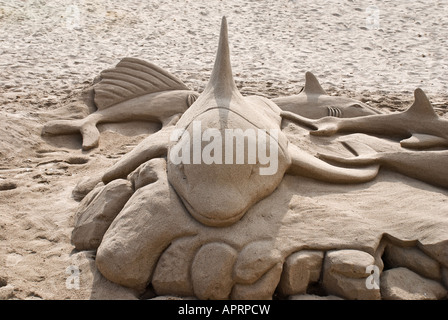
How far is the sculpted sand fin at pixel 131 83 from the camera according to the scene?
15.1ft

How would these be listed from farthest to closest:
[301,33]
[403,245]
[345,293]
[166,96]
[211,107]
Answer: [301,33]
[166,96]
[211,107]
[403,245]
[345,293]

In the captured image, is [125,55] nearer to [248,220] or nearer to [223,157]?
[223,157]

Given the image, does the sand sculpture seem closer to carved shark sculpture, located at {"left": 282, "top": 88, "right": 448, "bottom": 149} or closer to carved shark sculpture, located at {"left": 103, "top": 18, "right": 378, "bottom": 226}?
carved shark sculpture, located at {"left": 103, "top": 18, "right": 378, "bottom": 226}

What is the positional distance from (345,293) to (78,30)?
6199 millimetres

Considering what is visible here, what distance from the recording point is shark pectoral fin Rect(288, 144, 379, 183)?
9.32 ft

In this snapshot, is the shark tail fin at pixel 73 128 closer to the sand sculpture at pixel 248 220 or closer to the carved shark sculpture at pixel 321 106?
the sand sculpture at pixel 248 220

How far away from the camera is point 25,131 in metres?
4.27

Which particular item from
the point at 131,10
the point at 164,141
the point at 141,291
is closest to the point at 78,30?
the point at 131,10

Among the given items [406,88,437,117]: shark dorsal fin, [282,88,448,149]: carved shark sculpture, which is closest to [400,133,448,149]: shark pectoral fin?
[282,88,448,149]: carved shark sculpture

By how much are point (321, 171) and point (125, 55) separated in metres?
4.52

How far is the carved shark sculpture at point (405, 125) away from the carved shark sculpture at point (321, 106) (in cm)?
31

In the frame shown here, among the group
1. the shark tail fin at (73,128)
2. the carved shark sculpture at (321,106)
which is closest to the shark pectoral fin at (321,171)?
the carved shark sculpture at (321,106)

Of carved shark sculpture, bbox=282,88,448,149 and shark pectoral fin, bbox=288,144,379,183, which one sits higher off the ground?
carved shark sculpture, bbox=282,88,448,149

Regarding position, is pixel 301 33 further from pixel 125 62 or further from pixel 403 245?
pixel 403 245
